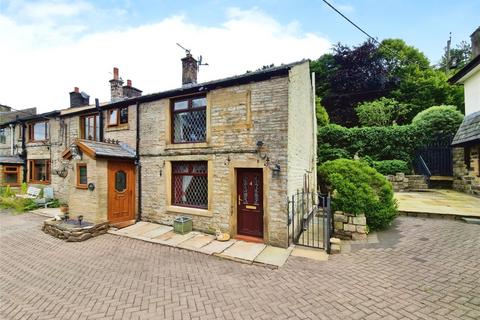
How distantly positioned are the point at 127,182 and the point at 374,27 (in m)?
11.3

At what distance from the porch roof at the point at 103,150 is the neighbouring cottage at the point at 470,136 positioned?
53.3 ft

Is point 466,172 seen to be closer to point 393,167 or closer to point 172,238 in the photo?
point 393,167

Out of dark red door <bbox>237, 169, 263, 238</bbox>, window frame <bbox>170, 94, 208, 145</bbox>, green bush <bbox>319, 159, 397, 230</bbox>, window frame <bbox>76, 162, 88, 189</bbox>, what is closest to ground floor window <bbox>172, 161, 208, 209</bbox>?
window frame <bbox>170, 94, 208, 145</bbox>

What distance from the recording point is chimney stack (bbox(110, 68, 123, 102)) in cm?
1416

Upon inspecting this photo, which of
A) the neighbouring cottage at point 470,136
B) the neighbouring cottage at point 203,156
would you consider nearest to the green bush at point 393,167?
the neighbouring cottage at point 470,136

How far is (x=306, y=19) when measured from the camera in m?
5.77

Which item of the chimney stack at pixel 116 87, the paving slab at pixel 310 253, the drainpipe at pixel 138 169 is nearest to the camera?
the paving slab at pixel 310 253

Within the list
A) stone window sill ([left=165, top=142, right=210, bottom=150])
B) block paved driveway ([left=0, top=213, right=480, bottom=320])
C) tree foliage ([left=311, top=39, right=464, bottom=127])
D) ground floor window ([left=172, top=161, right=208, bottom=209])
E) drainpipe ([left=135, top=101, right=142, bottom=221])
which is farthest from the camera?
tree foliage ([left=311, top=39, right=464, bottom=127])

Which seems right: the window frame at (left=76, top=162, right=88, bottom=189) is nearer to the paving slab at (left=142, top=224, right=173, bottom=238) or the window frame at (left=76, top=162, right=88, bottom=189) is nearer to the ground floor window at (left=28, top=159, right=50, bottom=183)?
the paving slab at (left=142, top=224, right=173, bottom=238)

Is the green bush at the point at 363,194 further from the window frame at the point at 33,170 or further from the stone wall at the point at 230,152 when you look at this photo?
the window frame at the point at 33,170

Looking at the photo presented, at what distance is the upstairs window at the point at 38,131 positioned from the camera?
15898mm

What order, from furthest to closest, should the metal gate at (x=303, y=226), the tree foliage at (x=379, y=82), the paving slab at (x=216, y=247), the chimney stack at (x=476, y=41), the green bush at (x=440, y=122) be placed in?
the tree foliage at (x=379, y=82)
the green bush at (x=440, y=122)
the chimney stack at (x=476, y=41)
the paving slab at (x=216, y=247)
the metal gate at (x=303, y=226)

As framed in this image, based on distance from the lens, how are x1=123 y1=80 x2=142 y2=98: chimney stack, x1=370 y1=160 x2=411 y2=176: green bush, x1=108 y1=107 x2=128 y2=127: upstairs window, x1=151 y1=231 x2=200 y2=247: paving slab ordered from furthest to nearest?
x1=370 y1=160 x2=411 y2=176: green bush < x1=123 y1=80 x2=142 y2=98: chimney stack < x1=108 y1=107 x2=128 y2=127: upstairs window < x1=151 y1=231 x2=200 y2=247: paving slab

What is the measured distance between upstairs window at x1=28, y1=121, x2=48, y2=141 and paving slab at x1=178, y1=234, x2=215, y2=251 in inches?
576
